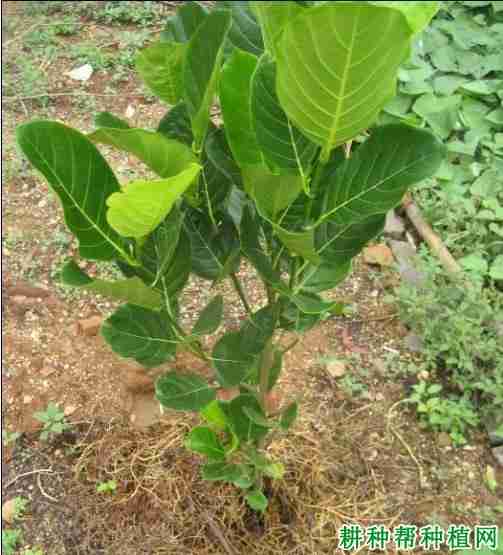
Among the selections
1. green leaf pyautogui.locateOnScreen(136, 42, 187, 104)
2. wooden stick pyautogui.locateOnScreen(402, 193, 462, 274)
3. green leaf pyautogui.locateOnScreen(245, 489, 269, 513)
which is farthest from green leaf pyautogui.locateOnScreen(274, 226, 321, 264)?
wooden stick pyautogui.locateOnScreen(402, 193, 462, 274)

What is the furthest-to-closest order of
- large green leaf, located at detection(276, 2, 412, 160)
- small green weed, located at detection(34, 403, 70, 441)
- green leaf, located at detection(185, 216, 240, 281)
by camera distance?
small green weed, located at detection(34, 403, 70, 441), green leaf, located at detection(185, 216, 240, 281), large green leaf, located at detection(276, 2, 412, 160)

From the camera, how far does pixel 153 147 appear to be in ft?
2.56

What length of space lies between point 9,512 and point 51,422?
0.81ft

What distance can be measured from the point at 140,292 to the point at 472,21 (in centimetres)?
291

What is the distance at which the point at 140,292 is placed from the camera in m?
0.88

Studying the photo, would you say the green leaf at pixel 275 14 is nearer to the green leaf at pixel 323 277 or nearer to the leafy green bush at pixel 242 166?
the leafy green bush at pixel 242 166

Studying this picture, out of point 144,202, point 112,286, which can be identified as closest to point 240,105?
point 144,202

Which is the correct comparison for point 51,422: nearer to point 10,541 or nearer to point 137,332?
point 10,541

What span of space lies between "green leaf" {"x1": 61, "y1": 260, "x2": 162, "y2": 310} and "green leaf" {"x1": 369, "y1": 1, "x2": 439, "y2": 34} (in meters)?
0.45

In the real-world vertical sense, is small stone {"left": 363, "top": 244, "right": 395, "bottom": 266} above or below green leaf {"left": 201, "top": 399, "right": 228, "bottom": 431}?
below

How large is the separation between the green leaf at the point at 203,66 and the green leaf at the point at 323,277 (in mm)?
321

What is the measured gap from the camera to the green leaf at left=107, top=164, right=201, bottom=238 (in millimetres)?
699

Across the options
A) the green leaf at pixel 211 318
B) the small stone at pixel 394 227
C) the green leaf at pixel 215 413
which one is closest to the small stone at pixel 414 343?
the small stone at pixel 394 227

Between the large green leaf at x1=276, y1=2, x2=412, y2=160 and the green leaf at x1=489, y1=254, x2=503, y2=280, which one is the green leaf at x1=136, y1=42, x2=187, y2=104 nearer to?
the large green leaf at x1=276, y1=2, x2=412, y2=160
